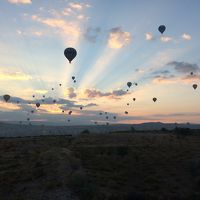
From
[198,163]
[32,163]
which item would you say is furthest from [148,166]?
[32,163]

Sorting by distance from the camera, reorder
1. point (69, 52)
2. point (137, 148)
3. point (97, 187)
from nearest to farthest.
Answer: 1. point (97, 187)
2. point (137, 148)
3. point (69, 52)

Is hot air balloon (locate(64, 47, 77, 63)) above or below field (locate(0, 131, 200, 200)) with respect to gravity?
above

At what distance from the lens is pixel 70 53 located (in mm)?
82375

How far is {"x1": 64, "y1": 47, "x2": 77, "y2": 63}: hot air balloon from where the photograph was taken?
269 ft

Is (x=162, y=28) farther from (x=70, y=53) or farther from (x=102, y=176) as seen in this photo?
(x=102, y=176)

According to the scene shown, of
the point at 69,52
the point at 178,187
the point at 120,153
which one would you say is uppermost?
the point at 69,52

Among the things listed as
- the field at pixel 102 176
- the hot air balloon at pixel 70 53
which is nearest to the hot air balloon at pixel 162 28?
the hot air balloon at pixel 70 53

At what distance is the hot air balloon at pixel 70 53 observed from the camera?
82.1 m

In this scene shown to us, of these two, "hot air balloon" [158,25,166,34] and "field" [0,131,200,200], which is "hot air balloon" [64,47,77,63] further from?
"field" [0,131,200,200]

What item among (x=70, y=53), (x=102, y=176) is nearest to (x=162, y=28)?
(x=70, y=53)

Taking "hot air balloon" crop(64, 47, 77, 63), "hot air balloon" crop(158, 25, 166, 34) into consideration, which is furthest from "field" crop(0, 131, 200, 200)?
"hot air balloon" crop(158, 25, 166, 34)

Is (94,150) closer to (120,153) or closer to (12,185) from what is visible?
(120,153)

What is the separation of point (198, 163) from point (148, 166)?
6317 millimetres

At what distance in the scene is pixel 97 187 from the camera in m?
38.0
